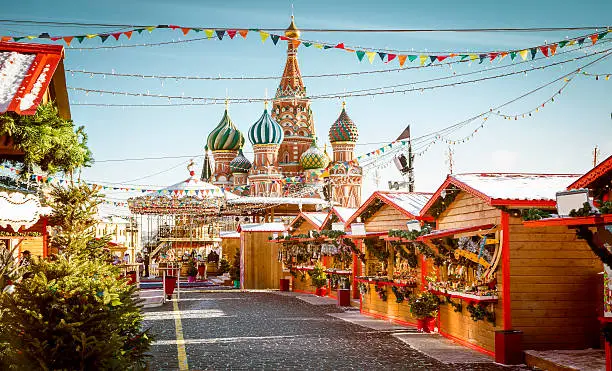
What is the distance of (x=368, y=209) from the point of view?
76.7ft

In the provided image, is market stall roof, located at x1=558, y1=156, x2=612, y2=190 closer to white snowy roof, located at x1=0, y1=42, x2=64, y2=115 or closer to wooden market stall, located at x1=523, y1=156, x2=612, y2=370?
wooden market stall, located at x1=523, y1=156, x2=612, y2=370

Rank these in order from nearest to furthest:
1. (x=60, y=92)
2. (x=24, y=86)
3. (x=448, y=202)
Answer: (x=24, y=86) < (x=60, y=92) < (x=448, y=202)

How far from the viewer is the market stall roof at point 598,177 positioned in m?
11.1

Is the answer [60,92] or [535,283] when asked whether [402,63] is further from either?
[60,92]

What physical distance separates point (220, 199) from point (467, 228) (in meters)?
19.5

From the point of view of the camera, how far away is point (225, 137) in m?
75.7

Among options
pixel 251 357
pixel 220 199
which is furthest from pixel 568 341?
pixel 220 199

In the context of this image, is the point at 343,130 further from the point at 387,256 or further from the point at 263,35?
the point at 263,35

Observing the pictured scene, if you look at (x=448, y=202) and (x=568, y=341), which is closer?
(x=568, y=341)

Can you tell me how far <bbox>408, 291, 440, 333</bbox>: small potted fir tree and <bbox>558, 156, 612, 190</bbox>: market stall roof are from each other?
5889 mm

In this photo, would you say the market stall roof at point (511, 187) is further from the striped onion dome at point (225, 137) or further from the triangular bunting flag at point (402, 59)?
the striped onion dome at point (225, 137)

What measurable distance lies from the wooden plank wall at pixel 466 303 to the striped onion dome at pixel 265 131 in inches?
1854

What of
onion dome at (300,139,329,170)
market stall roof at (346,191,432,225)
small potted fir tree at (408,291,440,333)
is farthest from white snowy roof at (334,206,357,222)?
onion dome at (300,139,329,170)

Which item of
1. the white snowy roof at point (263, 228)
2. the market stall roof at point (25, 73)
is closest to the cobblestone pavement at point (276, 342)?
the market stall roof at point (25, 73)
